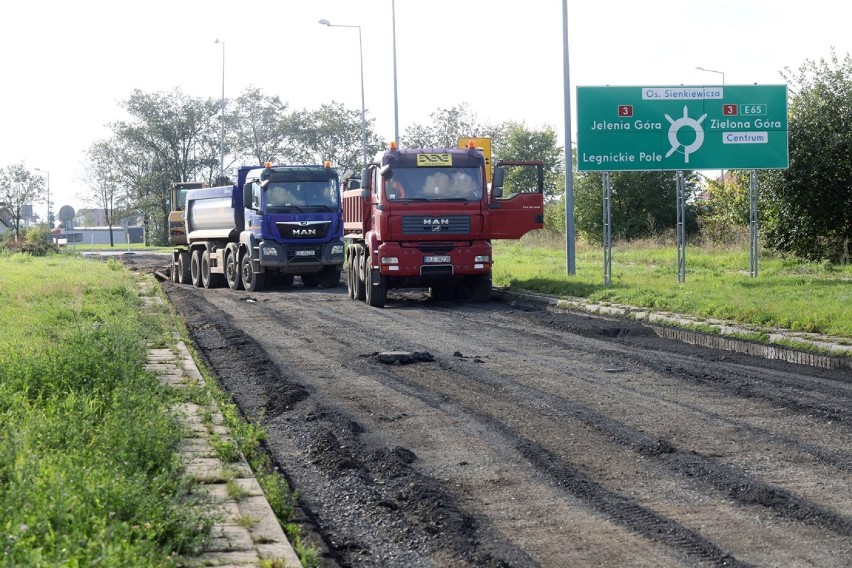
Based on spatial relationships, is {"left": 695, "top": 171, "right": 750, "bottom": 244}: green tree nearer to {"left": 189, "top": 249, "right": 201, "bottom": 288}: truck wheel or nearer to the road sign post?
the road sign post

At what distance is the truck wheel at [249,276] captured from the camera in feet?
95.1

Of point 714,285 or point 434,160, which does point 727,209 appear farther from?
point 434,160

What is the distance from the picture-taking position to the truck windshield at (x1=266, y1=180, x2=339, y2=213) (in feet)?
94.4

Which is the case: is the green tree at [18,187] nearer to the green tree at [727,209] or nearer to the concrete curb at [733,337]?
the green tree at [727,209]

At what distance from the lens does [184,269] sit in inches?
1421

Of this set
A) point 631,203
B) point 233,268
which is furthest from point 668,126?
point 631,203

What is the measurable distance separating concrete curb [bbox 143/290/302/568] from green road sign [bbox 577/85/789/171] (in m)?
15.8

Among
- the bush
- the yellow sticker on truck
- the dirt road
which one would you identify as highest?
the yellow sticker on truck

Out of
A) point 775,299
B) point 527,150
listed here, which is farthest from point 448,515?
point 527,150

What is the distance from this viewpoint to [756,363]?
13.4 m

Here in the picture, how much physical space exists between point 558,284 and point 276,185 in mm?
8418

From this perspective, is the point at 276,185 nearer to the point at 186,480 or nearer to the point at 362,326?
the point at 362,326

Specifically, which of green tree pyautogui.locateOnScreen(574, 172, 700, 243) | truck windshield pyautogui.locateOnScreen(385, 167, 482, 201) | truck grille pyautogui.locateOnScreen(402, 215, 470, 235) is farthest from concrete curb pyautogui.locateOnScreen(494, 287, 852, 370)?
green tree pyautogui.locateOnScreen(574, 172, 700, 243)

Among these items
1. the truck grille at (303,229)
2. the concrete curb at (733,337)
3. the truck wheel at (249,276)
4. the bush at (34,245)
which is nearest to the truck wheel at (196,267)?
the truck wheel at (249,276)
